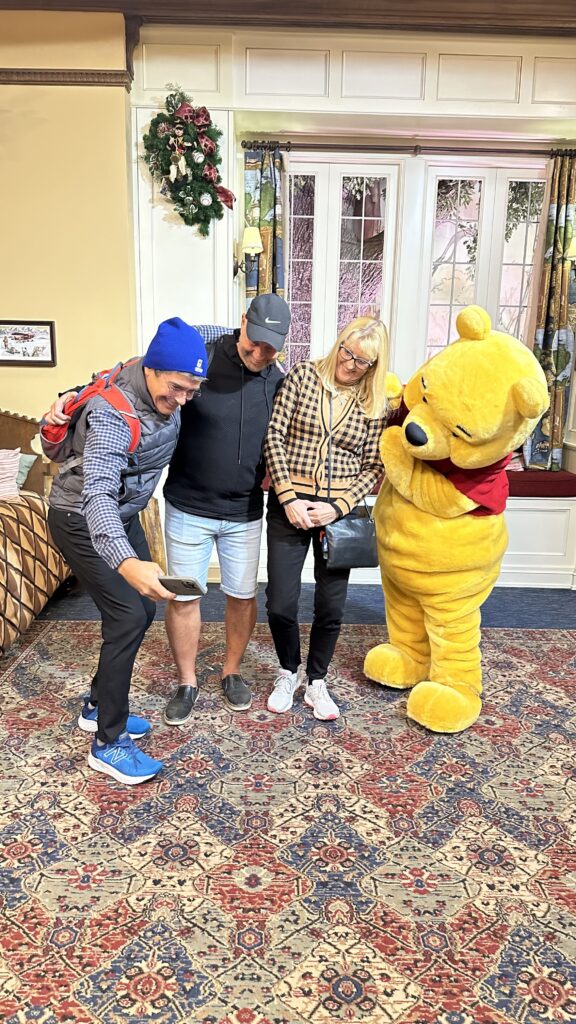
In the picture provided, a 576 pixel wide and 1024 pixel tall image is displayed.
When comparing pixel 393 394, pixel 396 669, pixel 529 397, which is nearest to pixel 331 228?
pixel 393 394

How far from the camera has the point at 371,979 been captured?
150cm

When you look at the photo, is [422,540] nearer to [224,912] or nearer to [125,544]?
[125,544]

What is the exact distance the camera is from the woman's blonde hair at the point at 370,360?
220 centimetres

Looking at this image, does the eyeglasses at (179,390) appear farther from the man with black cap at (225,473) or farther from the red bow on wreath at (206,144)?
the red bow on wreath at (206,144)

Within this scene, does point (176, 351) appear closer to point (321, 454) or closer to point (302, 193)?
point (321, 454)

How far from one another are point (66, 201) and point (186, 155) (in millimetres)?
685

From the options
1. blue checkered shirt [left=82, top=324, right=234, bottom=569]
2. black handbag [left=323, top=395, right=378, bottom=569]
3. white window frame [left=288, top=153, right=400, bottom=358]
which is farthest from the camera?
white window frame [left=288, top=153, right=400, bottom=358]

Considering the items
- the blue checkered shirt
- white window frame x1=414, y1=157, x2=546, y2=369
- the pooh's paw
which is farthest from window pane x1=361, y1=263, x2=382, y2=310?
the blue checkered shirt

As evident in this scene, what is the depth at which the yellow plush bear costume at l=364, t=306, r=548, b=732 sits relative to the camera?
216cm

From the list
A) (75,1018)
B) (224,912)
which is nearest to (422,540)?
(224,912)

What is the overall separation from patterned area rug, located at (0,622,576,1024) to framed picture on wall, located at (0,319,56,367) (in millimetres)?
1938

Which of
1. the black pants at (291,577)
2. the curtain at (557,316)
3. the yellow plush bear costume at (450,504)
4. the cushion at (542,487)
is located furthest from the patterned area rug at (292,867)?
the curtain at (557,316)

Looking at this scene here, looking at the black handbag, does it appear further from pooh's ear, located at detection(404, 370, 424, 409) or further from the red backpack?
the red backpack

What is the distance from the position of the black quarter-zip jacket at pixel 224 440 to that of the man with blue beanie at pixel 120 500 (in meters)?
0.19
